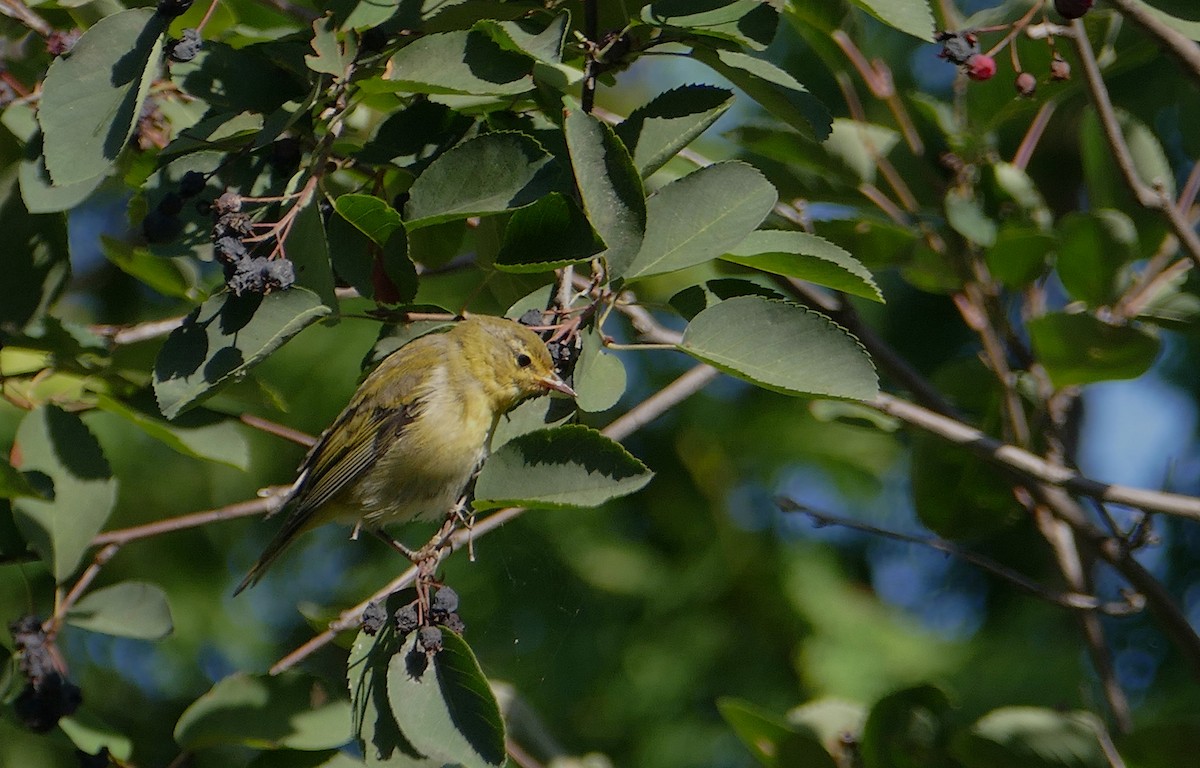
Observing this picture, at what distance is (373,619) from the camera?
199 cm

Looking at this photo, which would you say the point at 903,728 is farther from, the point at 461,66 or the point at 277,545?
the point at 277,545

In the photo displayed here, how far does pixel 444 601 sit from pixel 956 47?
134cm

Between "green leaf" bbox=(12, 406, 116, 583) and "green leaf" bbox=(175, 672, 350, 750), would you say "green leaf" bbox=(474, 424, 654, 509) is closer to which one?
"green leaf" bbox=(175, 672, 350, 750)

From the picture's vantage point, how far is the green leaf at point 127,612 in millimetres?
2539

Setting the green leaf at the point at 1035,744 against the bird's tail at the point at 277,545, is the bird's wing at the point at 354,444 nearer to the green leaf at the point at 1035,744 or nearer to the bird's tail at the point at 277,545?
the bird's tail at the point at 277,545

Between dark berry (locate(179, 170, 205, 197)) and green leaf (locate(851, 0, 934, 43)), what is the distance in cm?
106

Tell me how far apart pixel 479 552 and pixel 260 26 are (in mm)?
1472

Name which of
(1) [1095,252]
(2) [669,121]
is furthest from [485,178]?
(1) [1095,252]

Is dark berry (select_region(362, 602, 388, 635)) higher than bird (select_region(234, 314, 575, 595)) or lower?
higher

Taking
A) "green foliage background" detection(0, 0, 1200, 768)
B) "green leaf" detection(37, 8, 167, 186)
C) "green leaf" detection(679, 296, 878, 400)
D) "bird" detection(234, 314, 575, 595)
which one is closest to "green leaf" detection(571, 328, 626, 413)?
"green foliage background" detection(0, 0, 1200, 768)

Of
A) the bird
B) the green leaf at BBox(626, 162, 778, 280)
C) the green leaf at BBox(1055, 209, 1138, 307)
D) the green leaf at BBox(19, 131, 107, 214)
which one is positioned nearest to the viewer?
the green leaf at BBox(626, 162, 778, 280)

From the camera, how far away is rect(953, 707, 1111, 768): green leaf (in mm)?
2266

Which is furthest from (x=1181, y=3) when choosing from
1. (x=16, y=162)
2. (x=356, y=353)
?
(x=356, y=353)

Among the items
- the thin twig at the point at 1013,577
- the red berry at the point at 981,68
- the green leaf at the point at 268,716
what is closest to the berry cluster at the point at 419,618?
the green leaf at the point at 268,716
